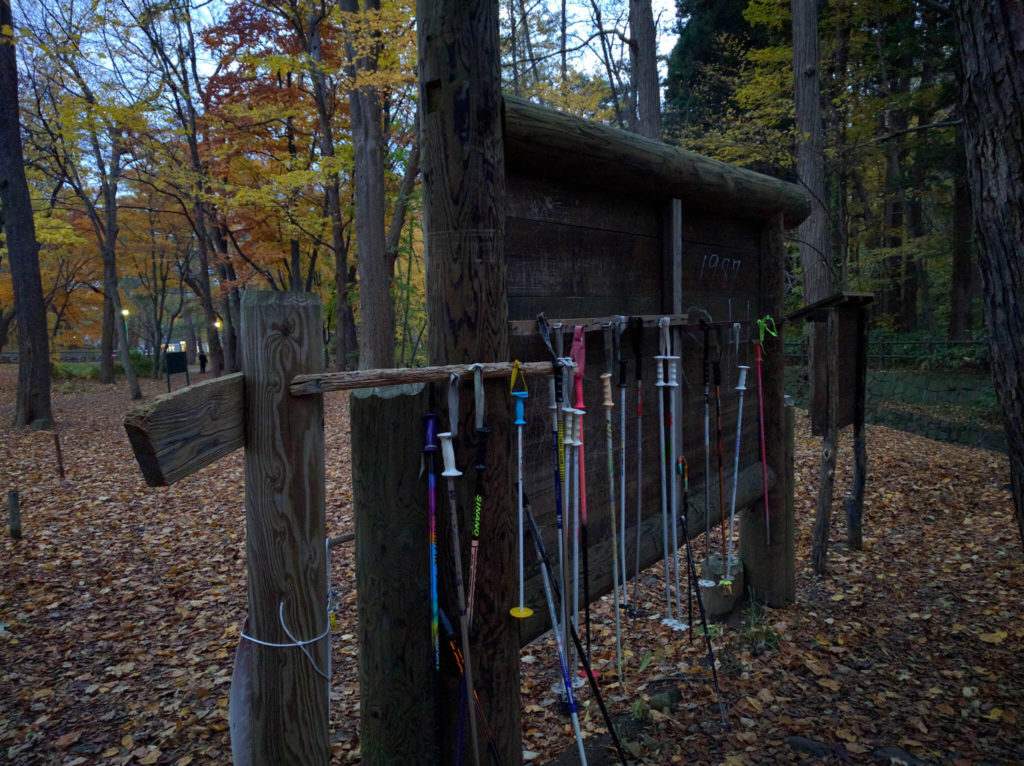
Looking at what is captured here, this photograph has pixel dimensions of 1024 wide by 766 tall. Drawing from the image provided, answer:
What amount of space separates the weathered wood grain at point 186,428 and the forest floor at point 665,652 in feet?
8.24

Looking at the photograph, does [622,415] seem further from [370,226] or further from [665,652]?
[370,226]

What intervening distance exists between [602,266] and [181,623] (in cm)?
463

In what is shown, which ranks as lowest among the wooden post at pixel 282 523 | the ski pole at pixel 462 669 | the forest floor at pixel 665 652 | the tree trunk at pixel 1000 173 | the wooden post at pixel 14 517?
the forest floor at pixel 665 652

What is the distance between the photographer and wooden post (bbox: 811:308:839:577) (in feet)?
17.1

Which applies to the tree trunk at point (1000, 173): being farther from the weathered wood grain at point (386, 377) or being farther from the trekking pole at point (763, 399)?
the weathered wood grain at point (386, 377)

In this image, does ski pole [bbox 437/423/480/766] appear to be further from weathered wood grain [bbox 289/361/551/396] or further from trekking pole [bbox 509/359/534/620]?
trekking pole [bbox 509/359/534/620]

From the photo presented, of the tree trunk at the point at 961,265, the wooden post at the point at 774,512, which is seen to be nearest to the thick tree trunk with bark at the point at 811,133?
the wooden post at the point at 774,512

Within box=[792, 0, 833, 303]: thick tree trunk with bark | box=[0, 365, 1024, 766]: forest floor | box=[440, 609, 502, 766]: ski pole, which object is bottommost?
box=[0, 365, 1024, 766]: forest floor

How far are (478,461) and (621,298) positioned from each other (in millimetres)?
1421

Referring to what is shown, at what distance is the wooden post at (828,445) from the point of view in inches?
205

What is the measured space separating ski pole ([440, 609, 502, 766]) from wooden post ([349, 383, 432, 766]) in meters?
0.10

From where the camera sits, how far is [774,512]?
189 inches

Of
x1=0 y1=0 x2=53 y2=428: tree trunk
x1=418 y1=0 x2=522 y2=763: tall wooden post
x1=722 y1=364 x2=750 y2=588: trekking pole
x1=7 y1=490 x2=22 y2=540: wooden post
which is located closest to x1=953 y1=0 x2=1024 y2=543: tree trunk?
x1=722 y1=364 x2=750 y2=588: trekking pole

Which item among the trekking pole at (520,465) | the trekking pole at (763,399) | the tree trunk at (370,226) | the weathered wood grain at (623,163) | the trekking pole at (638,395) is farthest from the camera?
the tree trunk at (370,226)
